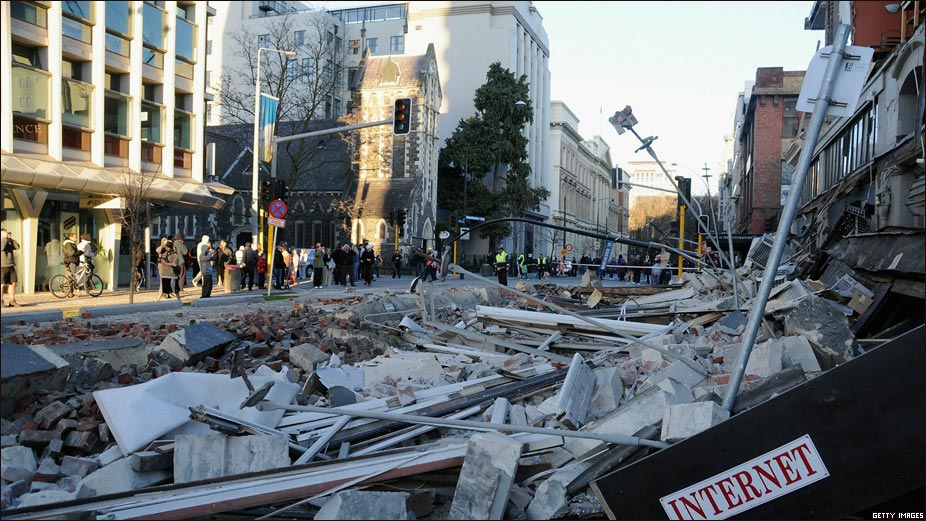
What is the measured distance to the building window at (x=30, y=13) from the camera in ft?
57.7

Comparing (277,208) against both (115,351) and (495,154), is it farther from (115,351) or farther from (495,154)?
(495,154)

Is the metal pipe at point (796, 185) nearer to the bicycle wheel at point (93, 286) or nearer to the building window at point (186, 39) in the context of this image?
the bicycle wheel at point (93, 286)

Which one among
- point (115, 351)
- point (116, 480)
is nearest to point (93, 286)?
point (115, 351)

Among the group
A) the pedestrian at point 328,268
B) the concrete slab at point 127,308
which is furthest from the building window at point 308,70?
the concrete slab at point 127,308

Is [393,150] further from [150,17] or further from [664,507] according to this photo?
[664,507]

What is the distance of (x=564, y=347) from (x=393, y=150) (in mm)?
46523

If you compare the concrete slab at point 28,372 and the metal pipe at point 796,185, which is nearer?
the metal pipe at point 796,185

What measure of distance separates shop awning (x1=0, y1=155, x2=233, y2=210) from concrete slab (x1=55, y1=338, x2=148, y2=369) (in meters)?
10.4

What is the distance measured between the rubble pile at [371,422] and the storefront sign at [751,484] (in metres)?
0.36

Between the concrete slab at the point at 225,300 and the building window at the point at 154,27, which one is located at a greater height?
the building window at the point at 154,27

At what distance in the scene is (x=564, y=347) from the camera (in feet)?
31.0

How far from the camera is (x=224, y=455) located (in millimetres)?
4680

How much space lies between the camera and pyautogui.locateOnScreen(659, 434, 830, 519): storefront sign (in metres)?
3.58

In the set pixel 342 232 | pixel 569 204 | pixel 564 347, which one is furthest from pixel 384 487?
pixel 569 204
